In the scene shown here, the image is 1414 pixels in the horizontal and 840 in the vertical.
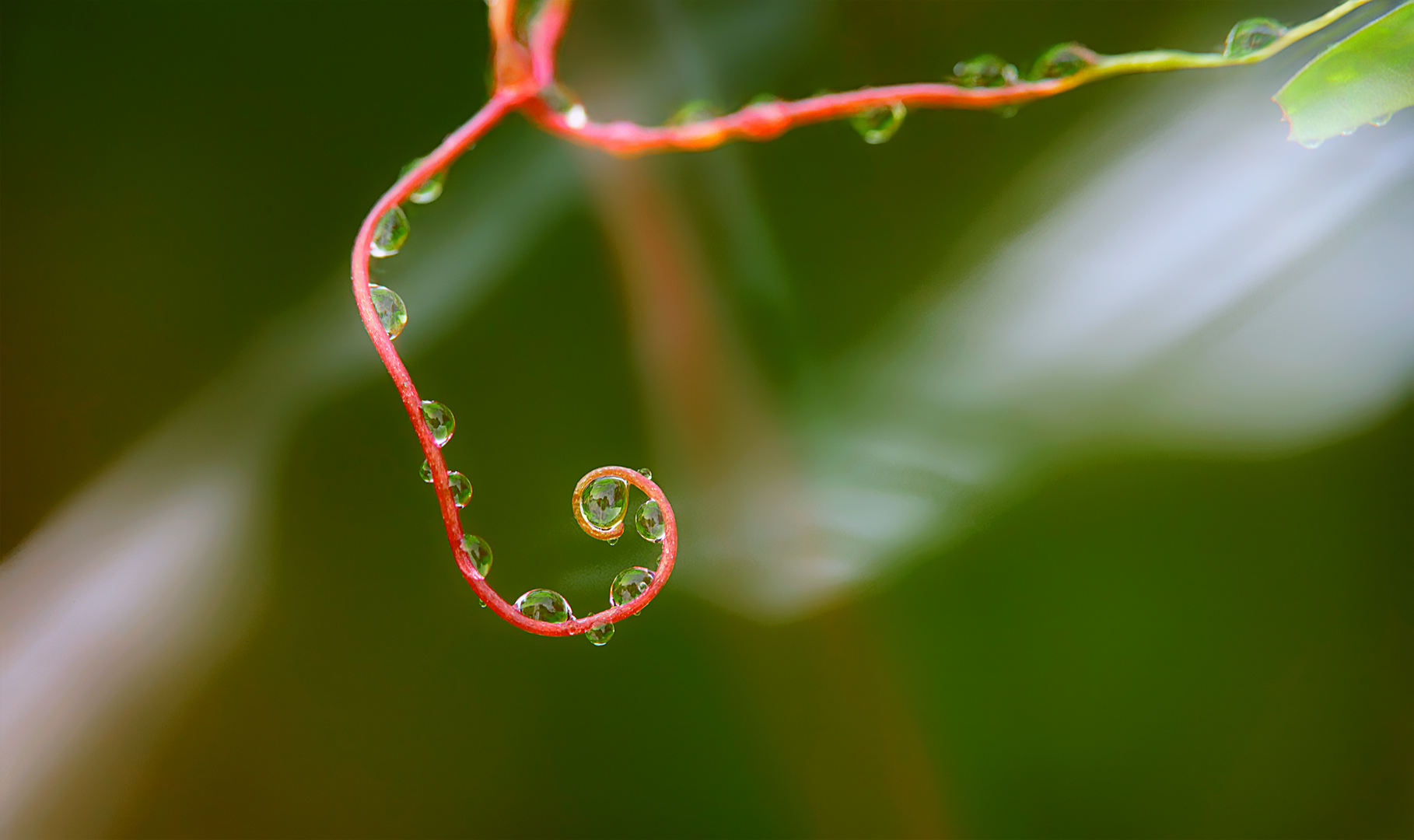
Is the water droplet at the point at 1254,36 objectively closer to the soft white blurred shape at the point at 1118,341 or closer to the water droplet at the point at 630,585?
the soft white blurred shape at the point at 1118,341

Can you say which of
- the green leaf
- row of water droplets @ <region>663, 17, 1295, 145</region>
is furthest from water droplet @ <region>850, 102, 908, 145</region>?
the green leaf

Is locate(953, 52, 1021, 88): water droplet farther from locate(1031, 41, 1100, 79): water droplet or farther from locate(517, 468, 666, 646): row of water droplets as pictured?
locate(517, 468, 666, 646): row of water droplets

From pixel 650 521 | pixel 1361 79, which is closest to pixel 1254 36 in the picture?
pixel 1361 79

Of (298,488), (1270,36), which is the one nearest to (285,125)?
(298,488)

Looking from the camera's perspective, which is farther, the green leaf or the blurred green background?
the blurred green background

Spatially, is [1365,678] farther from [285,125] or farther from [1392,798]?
[285,125]

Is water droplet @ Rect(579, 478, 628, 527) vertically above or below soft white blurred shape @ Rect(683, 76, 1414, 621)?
below

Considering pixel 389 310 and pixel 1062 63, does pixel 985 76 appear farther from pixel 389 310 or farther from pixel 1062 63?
pixel 389 310

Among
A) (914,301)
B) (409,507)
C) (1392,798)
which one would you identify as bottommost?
(1392,798)
